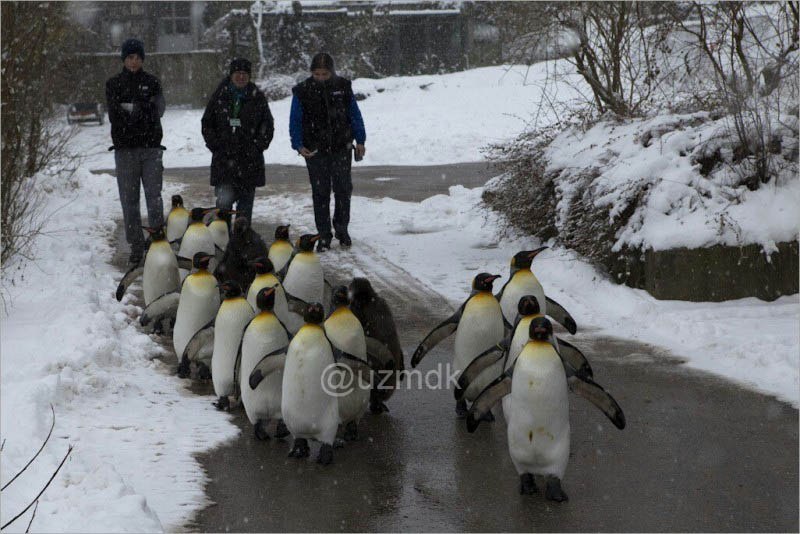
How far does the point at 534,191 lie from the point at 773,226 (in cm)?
265

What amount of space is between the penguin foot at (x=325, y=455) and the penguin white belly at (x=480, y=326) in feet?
2.90

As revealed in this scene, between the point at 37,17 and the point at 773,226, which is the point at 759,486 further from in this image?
the point at 37,17

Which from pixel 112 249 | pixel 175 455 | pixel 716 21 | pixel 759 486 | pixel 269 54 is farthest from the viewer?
pixel 269 54

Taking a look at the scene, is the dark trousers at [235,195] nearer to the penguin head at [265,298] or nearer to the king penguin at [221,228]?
the king penguin at [221,228]

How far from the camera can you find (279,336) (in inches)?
190

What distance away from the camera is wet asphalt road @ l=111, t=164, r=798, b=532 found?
12.6 ft

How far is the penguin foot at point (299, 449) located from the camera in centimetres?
455

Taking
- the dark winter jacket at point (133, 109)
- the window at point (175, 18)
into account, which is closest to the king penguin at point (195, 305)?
the dark winter jacket at point (133, 109)

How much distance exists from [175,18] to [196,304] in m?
38.1

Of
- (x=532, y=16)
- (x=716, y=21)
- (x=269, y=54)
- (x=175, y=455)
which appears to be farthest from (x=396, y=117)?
(x=175, y=455)

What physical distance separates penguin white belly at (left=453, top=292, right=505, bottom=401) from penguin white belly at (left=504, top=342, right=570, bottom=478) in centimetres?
96

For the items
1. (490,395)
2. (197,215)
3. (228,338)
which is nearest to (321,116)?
(197,215)

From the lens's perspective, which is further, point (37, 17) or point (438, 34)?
point (438, 34)

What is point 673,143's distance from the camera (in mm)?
7949
